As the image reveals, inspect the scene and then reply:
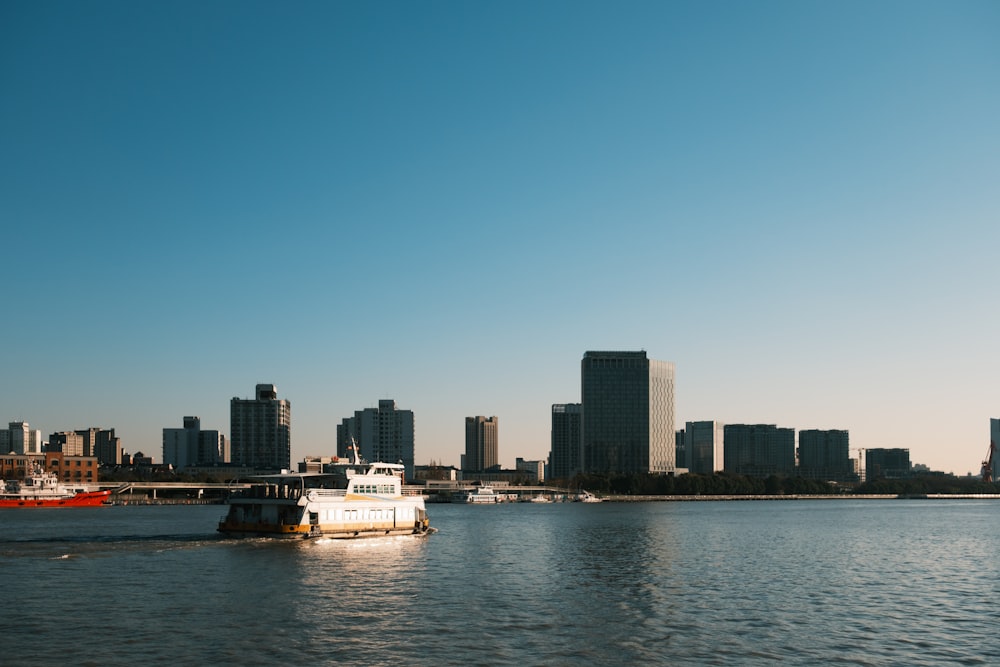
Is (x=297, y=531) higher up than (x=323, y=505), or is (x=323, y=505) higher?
(x=323, y=505)

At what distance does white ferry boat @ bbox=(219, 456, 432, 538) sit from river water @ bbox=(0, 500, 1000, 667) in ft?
5.70

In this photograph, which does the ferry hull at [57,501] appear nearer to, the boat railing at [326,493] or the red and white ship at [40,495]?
the red and white ship at [40,495]

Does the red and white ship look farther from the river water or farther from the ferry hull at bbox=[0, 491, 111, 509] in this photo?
the river water

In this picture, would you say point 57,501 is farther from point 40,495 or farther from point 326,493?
point 326,493

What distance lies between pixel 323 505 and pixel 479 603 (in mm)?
36439

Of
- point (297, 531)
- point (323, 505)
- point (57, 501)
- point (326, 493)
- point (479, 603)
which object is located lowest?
point (57, 501)

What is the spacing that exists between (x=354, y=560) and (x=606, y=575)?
68.0 ft

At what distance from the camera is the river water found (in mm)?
43312

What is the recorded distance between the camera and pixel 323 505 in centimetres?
9012

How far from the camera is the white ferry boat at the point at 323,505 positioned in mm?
88688

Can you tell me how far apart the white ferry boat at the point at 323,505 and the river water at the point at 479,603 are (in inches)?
68.4

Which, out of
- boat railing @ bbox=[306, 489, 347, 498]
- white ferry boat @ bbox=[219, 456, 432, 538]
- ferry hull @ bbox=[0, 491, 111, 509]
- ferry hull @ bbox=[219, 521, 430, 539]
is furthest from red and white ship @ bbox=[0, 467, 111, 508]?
boat railing @ bbox=[306, 489, 347, 498]

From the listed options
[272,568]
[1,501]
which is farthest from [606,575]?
[1,501]

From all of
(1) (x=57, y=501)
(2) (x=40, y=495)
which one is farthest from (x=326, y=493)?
(1) (x=57, y=501)
